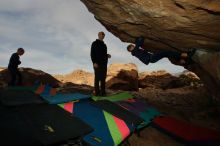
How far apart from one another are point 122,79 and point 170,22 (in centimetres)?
1119

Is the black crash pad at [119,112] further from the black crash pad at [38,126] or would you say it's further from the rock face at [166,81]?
the rock face at [166,81]

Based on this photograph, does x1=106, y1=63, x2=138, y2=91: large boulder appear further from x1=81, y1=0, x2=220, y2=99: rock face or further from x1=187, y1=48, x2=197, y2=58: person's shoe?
x1=187, y1=48, x2=197, y2=58: person's shoe

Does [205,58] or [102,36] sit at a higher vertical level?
[102,36]

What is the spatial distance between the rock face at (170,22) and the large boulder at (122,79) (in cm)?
758

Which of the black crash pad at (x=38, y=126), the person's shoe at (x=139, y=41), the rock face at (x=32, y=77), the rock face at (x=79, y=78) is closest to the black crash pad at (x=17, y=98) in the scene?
the black crash pad at (x=38, y=126)

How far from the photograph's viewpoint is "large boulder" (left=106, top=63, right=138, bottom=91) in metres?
18.4

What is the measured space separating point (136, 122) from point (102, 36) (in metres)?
3.60

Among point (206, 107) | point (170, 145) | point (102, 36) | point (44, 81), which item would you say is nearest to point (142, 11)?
point (102, 36)

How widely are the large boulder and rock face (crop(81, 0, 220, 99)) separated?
758cm

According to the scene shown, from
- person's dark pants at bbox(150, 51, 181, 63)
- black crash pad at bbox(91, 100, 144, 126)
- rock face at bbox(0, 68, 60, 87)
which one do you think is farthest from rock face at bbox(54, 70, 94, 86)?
black crash pad at bbox(91, 100, 144, 126)

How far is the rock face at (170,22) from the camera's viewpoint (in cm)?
704

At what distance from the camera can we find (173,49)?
1062cm

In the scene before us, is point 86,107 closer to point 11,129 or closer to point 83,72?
point 11,129

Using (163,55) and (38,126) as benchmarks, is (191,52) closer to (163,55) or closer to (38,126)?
(163,55)
